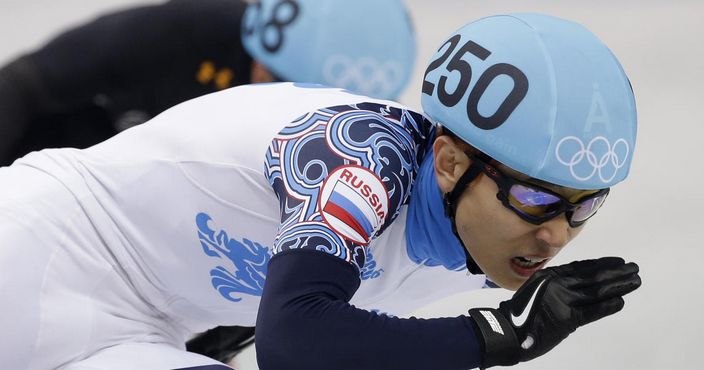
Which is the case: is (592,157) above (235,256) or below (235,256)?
above

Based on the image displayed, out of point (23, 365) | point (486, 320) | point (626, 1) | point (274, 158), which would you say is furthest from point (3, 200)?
point (626, 1)

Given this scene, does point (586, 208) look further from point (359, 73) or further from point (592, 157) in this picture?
point (359, 73)

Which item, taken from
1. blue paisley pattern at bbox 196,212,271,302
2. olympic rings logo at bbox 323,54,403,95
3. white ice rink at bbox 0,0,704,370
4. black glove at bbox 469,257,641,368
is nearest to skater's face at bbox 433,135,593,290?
black glove at bbox 469,257,641,368

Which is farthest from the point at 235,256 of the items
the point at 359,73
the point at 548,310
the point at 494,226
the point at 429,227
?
the point at 359,73

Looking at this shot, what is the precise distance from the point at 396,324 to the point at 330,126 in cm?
39

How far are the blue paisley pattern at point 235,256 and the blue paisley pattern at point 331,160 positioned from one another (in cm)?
22

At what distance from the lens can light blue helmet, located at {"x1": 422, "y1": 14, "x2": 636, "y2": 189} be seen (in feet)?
6.23

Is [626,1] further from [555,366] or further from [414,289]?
[414,289]

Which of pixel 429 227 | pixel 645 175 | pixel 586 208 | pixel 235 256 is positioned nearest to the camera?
pixel 586 208

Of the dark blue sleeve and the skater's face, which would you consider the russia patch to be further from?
the skater's face

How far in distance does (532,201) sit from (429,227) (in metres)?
0.24

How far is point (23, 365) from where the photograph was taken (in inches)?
83.4

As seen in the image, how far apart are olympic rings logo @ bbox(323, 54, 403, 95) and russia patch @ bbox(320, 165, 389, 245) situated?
1397 mm

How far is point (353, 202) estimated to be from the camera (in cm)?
189
